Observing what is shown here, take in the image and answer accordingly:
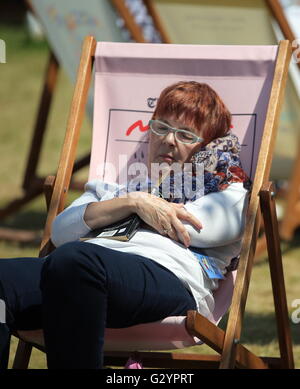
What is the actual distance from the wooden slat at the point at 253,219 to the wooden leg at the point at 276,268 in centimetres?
4

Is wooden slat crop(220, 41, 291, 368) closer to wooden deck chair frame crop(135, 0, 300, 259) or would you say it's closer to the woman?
the woman

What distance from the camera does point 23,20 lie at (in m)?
14.9

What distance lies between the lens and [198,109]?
3.07 meters

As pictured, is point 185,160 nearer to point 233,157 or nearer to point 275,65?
point 233,157

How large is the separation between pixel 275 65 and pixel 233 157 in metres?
0.40

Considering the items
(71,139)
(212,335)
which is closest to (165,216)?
(212,335)

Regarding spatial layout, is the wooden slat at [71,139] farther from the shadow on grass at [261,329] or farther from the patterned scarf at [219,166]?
the shadow on grass at [261,329]

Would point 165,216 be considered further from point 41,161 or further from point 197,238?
point 41,161

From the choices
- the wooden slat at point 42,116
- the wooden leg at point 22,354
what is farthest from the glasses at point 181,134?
the wooden slat at point 42,116

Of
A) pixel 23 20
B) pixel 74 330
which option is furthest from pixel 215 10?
pixel 23 20

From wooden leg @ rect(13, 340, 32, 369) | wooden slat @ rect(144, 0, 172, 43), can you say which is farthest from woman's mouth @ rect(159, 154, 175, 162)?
wooden slat @ rect(144, 0, 172, 43)

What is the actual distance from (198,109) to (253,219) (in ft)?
1.41

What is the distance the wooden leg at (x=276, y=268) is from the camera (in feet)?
9.70

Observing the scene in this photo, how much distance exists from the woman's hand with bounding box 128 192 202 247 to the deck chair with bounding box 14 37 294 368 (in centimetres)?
21
